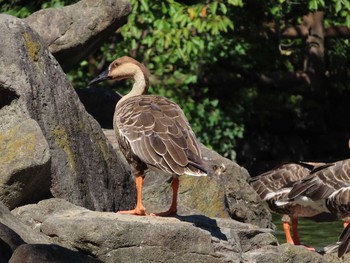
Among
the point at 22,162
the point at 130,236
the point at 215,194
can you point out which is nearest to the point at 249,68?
the point at 215,194

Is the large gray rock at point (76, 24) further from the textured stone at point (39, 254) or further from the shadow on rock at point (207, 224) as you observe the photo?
the textured stone at point (39, 254)

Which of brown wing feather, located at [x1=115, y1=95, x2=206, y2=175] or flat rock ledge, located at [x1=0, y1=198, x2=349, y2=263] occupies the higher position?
brown wing feather, located at [x1=115, y1=95, x2=206, y2=175]

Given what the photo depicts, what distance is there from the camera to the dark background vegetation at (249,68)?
16734 mm

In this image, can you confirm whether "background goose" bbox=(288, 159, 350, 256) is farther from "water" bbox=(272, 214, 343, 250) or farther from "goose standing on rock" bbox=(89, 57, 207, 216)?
"goose standing on rock" bbox=(89, 57, 207, 216)

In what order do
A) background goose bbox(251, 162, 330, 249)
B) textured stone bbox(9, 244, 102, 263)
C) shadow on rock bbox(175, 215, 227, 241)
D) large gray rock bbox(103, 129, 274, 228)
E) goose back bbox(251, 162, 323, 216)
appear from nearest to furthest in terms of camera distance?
textured stone bbox(9, 244, 102, 263), shadow on rock bbox(175, 215, 227, 241), large gray rock bbox(103, 129, 274, 228), background goose bbox(251, 162, 330, 249), goose back bbox(251, 162, 323, 216)

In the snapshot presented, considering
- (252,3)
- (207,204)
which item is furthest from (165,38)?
(207,204)

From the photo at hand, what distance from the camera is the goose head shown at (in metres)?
10.3

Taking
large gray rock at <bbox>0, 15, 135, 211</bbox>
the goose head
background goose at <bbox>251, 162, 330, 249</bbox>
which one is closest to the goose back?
background goose at <bbox>251, 162, 330, 249</bbox>

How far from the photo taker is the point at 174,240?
26.6 ft

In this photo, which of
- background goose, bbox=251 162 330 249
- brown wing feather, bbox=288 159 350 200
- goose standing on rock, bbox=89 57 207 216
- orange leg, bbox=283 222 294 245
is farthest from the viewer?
background goose, bbox=251 162 330 249

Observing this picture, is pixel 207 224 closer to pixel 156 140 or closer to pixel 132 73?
pixel 156 140

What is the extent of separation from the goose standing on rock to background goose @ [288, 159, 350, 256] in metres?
3.04

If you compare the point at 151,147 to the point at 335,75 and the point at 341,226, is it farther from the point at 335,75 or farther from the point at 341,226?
the point at 335,75

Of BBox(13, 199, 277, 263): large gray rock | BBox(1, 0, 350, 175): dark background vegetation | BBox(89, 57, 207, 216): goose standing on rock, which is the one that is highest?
BBox(89, 57, 207, 216): goose standing on rock
